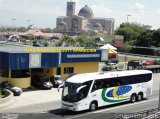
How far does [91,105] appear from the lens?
2806 centimetres

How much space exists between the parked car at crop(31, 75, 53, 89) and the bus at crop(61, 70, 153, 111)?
425 inches

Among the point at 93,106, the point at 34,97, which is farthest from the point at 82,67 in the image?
the point at 93,106

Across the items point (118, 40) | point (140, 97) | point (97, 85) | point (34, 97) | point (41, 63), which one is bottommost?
point (34, 97)

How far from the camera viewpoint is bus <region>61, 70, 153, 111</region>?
26859 millimetres

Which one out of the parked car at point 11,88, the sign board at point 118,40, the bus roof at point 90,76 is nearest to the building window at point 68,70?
the parked car at point 11,88

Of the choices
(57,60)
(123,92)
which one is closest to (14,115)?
(123,92)

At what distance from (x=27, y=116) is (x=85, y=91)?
4.53 meters

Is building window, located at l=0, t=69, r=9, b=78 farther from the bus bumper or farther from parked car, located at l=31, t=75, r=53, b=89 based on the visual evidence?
the bus bumper

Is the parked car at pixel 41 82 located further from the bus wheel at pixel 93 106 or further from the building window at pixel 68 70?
the bus wheel at pixel 93 106

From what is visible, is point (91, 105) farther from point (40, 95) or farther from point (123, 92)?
point (40, 95)

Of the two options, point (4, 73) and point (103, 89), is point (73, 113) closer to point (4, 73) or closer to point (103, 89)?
point (103, 89)

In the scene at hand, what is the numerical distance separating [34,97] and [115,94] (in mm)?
8870

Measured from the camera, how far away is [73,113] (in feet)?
90.2

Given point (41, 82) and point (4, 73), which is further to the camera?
point (41, 82)
